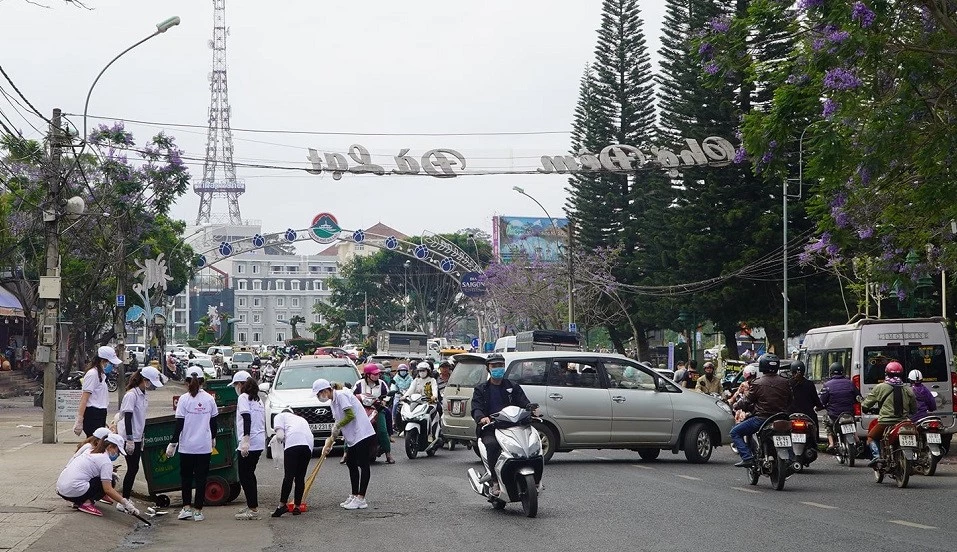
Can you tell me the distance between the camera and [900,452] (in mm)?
15305

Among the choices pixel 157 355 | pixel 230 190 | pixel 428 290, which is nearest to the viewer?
pixel 157 355

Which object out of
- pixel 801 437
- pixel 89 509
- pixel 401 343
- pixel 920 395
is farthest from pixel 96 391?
pixel 401 343

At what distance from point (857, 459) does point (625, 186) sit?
38778mm

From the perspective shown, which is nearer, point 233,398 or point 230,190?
point 233,398

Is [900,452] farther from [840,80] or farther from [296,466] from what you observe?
[296,466]

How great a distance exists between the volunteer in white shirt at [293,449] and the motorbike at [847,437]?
8.94 m

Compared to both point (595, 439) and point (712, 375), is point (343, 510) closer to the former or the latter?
point (595, 439)

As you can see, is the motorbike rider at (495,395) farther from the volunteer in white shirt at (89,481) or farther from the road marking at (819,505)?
the volunteer in white shirt at (89,481)

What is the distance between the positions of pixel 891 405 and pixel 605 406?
14.2 ft

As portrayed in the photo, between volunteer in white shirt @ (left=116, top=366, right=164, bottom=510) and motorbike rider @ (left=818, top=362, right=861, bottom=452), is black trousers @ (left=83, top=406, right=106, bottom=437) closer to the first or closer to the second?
volunteer in white shirt @ (left=116, top=366, right=164, bottom=510)

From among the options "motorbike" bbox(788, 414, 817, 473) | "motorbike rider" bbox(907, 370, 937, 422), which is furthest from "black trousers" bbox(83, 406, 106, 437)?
"motorbike rider" bbox(907, 370, 937, 422)

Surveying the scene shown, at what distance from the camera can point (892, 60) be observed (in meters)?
16.6

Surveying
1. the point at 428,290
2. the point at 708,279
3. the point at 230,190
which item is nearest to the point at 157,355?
the point at 708,279

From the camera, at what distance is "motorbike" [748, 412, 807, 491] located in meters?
14.9
